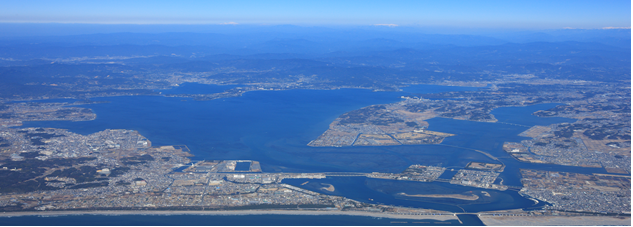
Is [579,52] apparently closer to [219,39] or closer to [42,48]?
[219,39]

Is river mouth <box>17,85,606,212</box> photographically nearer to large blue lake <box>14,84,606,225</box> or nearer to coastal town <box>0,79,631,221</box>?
large blue lake <box>14,84,606,225</box>

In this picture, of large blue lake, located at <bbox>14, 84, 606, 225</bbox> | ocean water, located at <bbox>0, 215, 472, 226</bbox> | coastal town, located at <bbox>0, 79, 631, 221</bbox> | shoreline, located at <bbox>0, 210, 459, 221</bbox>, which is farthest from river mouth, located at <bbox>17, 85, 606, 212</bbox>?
ocean water, located at <bbox>0, 215, 472, 226</bbox>

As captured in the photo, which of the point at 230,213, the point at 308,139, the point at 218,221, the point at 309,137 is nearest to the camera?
the point at 218,221

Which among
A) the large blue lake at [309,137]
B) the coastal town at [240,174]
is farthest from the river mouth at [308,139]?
the coastal town at [240,174]

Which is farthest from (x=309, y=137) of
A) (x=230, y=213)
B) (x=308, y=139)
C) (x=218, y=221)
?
(x=218, y=221)

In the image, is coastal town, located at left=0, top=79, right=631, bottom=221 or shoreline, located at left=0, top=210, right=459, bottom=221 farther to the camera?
coastal town, located at left=0, top=79, right=631, bottom=221

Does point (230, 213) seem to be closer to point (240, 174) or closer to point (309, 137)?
point (240, 174)

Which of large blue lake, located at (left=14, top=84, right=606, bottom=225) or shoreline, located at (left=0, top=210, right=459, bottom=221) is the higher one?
shoreline, located at (left=0, top=210, right=459, bottom=221)

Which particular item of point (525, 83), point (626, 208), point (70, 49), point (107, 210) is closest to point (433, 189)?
point (626, 208)
